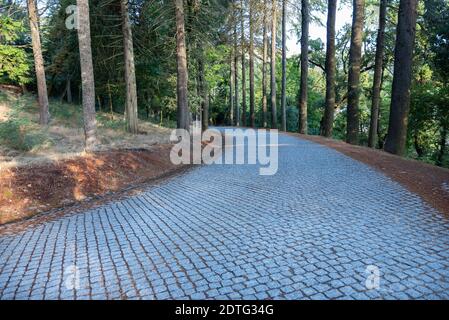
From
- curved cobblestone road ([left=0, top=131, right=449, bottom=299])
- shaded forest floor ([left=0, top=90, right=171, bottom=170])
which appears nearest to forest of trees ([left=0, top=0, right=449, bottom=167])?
shaded forest floor ([left=0, top=90, right=171, bottom=170])

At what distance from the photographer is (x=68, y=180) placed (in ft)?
24.4

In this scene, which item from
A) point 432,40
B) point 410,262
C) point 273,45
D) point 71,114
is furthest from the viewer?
point 273,45

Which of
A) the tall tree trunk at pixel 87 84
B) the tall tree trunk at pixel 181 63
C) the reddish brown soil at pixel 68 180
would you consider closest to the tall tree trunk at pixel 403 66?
the reddish brown soil at pixel 68 180

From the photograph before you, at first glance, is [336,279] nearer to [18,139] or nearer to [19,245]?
[19,245]

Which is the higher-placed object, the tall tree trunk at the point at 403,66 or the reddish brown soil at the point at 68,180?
the tall tree trunk at the point at 403,66

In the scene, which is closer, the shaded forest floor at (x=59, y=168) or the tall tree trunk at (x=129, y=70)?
Answer: the shaded forest floor at (x=59, y=168)

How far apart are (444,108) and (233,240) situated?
51.8 ft

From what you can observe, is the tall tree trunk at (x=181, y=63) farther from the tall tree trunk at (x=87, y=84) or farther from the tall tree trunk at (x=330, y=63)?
the tall tree trunk at (x=330, y=63)

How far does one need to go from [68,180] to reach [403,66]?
10.7 meters

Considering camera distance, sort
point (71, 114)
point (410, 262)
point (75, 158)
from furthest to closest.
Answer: point (71, 114) < point (75, 158) < point (410, 262)

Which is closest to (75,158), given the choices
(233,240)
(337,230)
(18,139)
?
(18,139)

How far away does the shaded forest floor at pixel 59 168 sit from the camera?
21.4 ft

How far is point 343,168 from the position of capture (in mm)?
8609

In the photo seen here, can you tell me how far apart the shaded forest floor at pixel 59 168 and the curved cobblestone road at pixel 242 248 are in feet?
4.14
